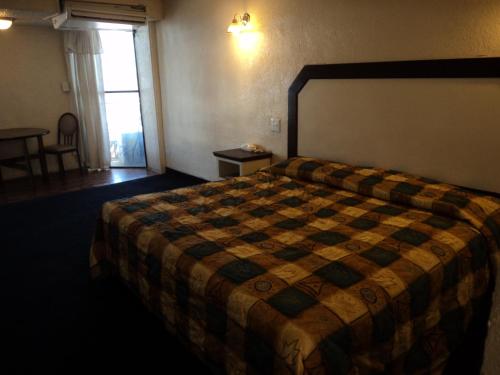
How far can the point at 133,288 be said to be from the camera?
6.95ft

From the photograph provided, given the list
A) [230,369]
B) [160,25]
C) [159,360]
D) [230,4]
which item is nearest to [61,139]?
[160,25]

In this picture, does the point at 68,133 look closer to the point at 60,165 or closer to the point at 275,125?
the point at 60,165

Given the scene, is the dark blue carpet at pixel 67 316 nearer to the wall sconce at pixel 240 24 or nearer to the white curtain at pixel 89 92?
the wall sconce at pixel 240 24

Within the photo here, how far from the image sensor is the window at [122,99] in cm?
555

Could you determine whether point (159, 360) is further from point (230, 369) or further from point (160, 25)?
point (160, 25)

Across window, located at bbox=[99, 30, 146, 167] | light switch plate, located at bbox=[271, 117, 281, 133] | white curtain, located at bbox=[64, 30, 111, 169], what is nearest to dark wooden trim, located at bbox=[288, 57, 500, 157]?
light switch plate, located at bbox=[271, 117, 281, 133]

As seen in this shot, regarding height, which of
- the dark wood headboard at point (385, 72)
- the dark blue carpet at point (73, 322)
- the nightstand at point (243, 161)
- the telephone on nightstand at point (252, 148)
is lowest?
the dark blue carpet at point (73, 322)

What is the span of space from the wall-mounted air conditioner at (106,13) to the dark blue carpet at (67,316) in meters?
2.26

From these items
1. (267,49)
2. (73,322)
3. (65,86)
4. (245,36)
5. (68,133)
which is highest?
(245,36)

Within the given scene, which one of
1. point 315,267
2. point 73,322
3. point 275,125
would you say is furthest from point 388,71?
point 73,322

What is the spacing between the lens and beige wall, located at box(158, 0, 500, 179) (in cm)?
226

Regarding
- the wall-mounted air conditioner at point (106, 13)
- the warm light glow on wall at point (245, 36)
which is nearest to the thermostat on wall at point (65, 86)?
the wall-mounted air conditioner at point (106, 13)

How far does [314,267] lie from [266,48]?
2499 millimetres

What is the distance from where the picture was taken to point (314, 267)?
58.9 inches
